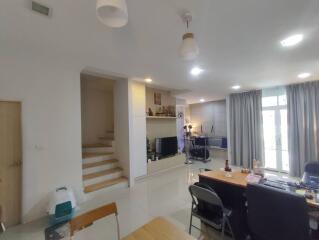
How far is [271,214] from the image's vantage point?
1.50 metres

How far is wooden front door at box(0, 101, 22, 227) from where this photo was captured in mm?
2531

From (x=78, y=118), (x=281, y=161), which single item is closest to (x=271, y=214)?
(x=78, y=118)

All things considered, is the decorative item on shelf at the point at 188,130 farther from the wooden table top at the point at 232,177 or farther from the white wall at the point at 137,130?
the wooden table top at the point at 232,177

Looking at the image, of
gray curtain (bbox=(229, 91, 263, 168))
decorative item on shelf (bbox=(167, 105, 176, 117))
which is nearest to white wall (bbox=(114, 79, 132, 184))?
decorative item on shelf (bbox=(167, 105, 176, 117))

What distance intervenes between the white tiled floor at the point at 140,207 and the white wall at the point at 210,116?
3.45 metres

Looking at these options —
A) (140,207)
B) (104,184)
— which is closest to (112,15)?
(140,207)

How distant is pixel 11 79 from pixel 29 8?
146 cm

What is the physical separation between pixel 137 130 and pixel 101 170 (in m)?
1.31

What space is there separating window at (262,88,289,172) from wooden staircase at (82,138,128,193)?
182 inches

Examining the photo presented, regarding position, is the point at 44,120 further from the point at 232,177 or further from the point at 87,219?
the point at 232,177

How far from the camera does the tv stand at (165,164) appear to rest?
4762 millimetres

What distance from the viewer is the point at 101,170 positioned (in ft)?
13.6

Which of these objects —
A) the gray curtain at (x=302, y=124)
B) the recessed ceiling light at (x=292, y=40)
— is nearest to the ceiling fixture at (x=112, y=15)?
the recessed ceiling light at (x=292, y=40)

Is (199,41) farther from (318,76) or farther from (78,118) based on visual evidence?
(318,76)
